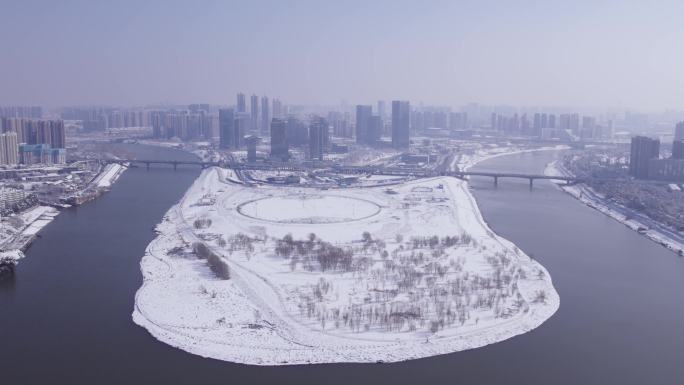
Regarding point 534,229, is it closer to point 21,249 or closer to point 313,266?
point 313,266

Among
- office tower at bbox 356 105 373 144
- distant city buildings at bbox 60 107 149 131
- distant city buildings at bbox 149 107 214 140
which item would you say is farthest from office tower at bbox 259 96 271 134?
distant city buildings at bbox 60 107 149 131

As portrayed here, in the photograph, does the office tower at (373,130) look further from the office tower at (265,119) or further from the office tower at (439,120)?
the office tower at (439,120)

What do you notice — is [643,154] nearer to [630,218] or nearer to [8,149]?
[630,218]

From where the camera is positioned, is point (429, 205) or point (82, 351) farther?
point (429, 205)

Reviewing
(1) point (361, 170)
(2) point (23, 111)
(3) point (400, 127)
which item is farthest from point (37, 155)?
(2) point (23, 111)

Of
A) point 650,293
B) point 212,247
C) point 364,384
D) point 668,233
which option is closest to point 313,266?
point 212,247

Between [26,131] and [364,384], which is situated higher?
[26,131]
